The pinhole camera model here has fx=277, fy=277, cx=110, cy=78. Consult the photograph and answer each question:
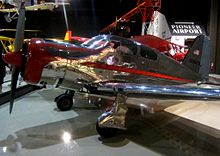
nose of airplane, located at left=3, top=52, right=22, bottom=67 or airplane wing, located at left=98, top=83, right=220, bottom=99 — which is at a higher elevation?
nose of airplane, located at left=3, top=52, right=22, bottom=67

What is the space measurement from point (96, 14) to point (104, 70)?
9.30m

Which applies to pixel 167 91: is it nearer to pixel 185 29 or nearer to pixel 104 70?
pixel 104 70

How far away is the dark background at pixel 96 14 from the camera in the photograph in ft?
42.0

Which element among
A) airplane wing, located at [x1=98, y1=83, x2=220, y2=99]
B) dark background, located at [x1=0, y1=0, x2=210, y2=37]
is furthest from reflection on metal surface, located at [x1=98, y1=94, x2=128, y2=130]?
dark background, located at [x1=0, y1=0, x2=210, y2=37]

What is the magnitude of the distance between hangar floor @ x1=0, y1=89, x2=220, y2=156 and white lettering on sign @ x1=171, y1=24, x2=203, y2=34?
7285 mm

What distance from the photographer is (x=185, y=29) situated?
476 inches

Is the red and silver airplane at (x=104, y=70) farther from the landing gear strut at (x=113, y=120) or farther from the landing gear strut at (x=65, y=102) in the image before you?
the landing gear strut at (x=65, y=102)

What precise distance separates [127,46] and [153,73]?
2.31ft

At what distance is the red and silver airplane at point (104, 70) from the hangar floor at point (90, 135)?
344 mm

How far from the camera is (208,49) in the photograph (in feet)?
18.7

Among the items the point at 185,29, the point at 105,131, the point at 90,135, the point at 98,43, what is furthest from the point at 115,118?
the point at 185,29

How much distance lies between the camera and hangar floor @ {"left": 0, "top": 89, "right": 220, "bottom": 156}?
3.32m

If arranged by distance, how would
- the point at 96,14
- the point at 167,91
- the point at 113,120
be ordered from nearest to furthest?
the point at 167,91, the point at 113,120, the point at 96,14

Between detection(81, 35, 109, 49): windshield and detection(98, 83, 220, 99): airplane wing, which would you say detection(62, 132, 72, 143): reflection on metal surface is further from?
detection(81, 35, 109, 49): windshield
